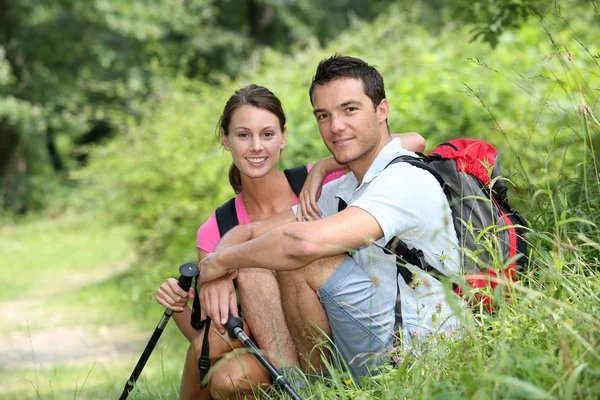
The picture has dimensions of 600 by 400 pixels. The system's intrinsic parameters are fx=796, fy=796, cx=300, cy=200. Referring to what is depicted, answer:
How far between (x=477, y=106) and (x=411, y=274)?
14.9ft

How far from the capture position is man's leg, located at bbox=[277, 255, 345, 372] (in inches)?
129

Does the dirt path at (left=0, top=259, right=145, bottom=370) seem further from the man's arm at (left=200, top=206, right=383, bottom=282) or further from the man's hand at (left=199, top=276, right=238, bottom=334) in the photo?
the man's arm at (left=200, top=206, right=383, bottom=282)

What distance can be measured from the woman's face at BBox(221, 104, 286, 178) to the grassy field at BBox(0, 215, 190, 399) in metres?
1.12

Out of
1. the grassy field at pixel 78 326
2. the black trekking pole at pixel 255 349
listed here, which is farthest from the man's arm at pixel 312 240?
the grassy field at pixel 78 326

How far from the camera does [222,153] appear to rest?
8.04 m

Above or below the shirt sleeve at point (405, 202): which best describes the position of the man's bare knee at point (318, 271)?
below

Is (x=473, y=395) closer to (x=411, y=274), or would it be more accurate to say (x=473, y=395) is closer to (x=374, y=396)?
(x=374, y=396)

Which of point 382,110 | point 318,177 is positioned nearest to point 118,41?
point 318,177

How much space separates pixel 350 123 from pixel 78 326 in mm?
7416

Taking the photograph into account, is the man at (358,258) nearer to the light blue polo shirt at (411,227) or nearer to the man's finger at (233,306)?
the light blue polo shirt at (411,227)

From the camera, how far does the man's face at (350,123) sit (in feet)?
12.0

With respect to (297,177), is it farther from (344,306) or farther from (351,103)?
(344,306)

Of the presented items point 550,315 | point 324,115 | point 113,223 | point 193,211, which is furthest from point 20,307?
point 550,315

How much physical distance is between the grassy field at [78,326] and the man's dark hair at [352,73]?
132 cm
